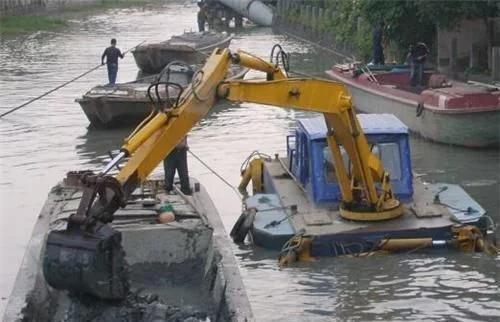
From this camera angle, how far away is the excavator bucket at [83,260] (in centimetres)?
977

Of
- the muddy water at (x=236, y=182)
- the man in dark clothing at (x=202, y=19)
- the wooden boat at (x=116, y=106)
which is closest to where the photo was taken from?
the muddy water at (x=236, y=182)

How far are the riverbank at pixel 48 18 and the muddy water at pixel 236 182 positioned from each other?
65.2 ft

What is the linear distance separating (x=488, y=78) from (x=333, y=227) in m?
16.5

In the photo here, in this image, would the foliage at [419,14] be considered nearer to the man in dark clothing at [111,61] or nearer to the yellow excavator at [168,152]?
the man in dark clothing at [111,61]

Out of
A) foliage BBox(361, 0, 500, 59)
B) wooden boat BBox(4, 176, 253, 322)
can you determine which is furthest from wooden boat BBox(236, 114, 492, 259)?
foliage BBox(361, 0, 500, 59)

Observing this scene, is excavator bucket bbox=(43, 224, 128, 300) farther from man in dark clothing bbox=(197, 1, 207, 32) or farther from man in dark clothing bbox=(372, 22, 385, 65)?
man in dark clothing bbox=(197, 1, 207, 32)

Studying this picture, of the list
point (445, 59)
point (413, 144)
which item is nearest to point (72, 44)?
point (445, 59)

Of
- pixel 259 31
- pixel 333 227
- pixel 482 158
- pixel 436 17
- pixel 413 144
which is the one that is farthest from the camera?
pixel 259 31

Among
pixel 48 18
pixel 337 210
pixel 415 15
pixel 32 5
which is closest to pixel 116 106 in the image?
pixel 415 15

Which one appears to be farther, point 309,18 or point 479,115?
point 309,18

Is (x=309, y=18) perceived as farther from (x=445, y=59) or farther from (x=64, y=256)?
(x=64, y=256)

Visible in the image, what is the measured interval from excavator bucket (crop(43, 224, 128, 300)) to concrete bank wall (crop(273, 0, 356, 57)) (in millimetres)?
34089

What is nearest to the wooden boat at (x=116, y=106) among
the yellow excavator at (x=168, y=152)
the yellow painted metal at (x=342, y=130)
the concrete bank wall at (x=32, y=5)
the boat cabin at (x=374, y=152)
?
the boat cabin at (x=374, y=152)

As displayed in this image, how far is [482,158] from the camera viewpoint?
70.6 feet
